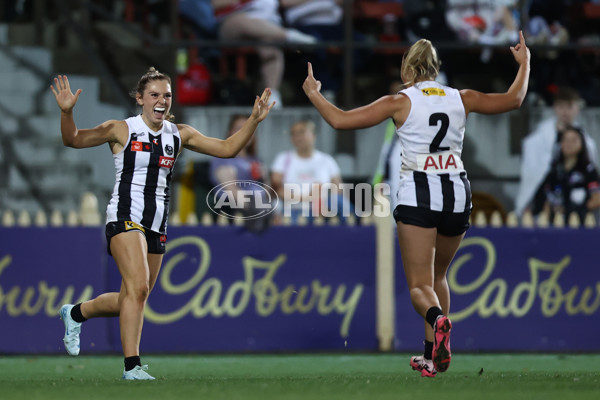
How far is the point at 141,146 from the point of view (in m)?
7.88

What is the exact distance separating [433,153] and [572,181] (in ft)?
18.1

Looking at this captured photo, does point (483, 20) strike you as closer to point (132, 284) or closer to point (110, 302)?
point (110, 302)

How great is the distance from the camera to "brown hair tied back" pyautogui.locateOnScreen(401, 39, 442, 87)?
7750mm

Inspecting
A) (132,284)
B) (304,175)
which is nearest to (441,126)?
(132,284)

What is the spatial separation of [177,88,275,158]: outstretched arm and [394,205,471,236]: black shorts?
1.13 m

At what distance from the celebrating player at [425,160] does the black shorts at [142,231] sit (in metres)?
1.34

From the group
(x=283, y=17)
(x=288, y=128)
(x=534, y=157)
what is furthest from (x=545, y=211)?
(x=283, y=17)

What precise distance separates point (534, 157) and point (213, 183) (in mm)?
3474

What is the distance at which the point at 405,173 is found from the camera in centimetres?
776

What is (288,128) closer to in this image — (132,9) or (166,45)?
(166,45)

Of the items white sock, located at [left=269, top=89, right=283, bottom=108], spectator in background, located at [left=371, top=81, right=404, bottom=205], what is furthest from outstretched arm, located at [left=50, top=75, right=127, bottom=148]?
white sock, located at [left=269, top=89, right=283, bottom=108]

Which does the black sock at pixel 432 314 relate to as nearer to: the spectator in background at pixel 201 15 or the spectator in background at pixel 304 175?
the spectator in background at pixel 304 175

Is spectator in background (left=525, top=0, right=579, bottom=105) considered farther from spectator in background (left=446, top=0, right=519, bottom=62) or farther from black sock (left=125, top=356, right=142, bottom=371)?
black sock (left=125, top=356, right=142, bottom=371)

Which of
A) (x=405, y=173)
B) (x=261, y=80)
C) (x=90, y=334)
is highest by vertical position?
(x=261, y=80)
